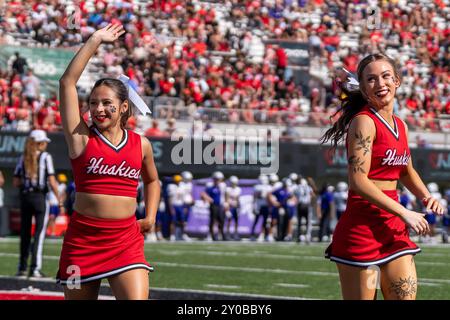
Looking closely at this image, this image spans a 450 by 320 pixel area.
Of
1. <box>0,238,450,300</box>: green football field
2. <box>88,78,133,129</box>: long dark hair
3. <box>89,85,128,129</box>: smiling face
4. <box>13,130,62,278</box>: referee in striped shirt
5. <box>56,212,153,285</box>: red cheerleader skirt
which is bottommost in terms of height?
<box>0,238,450,300</box>: green football field

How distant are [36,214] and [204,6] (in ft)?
70.7

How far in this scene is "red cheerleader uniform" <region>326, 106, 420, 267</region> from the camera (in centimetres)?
627

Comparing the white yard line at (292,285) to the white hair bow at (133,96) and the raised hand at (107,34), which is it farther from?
the raised hand at (107,34)

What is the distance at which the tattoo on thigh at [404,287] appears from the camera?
6.16 metres

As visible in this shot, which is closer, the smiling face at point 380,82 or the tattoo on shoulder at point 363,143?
the tattoo on shoulder at point 363,143

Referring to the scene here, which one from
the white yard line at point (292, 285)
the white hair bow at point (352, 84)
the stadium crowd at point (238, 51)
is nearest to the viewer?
the white hair bow at point (352, 84)

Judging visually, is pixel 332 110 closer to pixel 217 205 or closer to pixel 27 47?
pixel 217 205

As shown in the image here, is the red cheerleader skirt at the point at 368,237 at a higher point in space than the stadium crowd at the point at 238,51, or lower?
lower

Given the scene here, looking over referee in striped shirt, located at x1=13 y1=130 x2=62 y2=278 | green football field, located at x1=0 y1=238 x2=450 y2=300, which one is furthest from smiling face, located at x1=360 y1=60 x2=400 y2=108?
referee in striped shirt, located at x1=13 y1=130 x2=62 y2=278

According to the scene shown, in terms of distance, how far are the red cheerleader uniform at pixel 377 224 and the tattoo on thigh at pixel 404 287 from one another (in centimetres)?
13

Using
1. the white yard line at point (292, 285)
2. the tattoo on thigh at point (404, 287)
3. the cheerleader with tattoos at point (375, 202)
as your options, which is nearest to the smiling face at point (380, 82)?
the cheerleader with tattoos at point (375, 202)

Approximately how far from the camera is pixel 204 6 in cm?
3500

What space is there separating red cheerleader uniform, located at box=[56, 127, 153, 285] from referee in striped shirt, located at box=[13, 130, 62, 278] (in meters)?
7.45

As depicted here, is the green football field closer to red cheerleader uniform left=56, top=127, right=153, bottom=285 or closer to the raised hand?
red cheerleader uniform left=56, top=127, right=153, bottom=285
